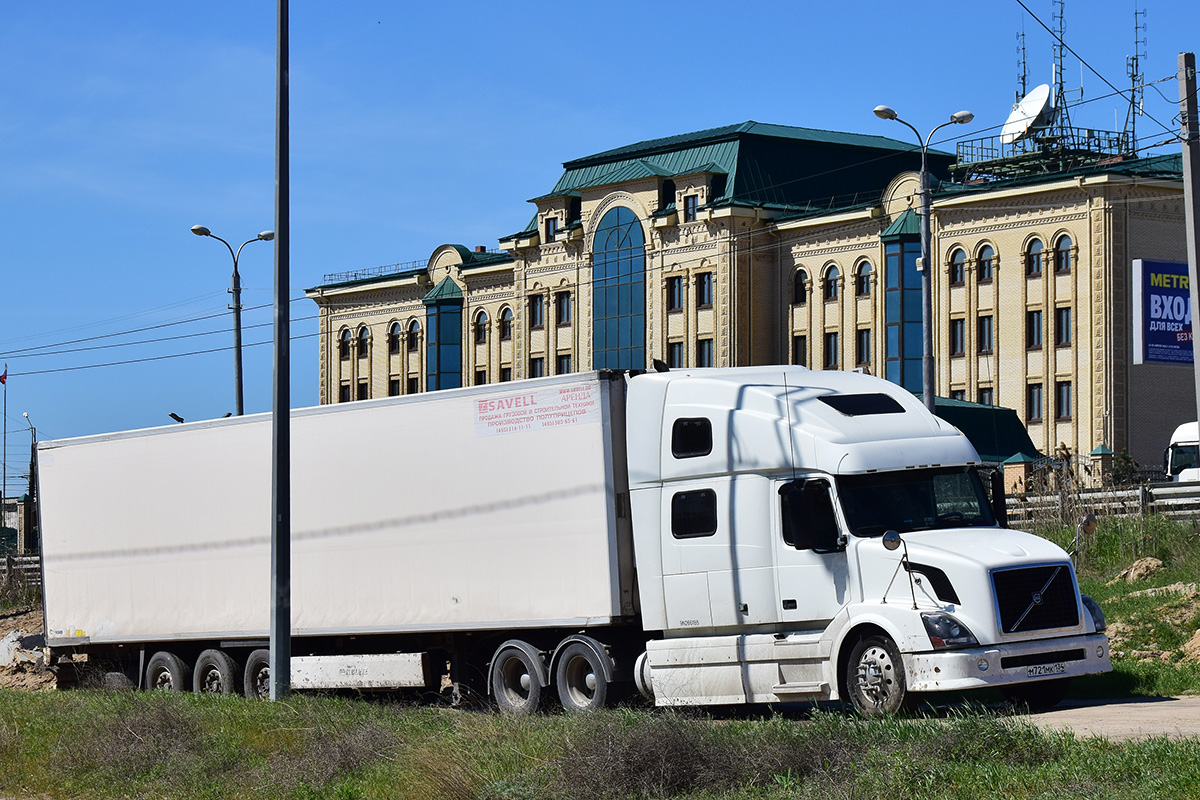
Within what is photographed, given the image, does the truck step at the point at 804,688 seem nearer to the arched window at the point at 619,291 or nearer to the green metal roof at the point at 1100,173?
the green metal roof at the point at 1100,173

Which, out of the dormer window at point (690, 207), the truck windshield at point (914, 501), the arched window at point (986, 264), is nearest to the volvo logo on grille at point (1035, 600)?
the truck windshield at point (914, 501)

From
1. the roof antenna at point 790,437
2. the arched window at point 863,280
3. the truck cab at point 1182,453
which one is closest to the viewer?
the roof antenna at point 790,437

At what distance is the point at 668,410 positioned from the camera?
54.1 feet

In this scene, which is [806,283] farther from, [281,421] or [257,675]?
[281,421]

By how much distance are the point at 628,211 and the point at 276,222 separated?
175 ft

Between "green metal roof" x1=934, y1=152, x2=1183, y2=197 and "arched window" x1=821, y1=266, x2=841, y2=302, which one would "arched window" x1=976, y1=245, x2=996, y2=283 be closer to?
"green metal roof" x1=934, y1=152, x2=1183, y2=197

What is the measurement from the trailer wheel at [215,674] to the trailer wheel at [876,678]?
31.0ft

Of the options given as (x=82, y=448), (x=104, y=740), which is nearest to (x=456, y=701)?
(x=104, y=740)

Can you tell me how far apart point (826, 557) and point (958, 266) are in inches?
1894

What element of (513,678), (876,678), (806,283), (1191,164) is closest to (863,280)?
(806,283)

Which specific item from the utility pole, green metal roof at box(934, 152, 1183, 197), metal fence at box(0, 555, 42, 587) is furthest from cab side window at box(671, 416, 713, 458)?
green metal roof at box(934, 152, 1183, 197)

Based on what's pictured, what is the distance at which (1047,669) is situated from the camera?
14461 mm

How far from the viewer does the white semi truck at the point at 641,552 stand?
14609 mm

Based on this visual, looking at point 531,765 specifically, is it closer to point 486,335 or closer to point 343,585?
point 343,585
